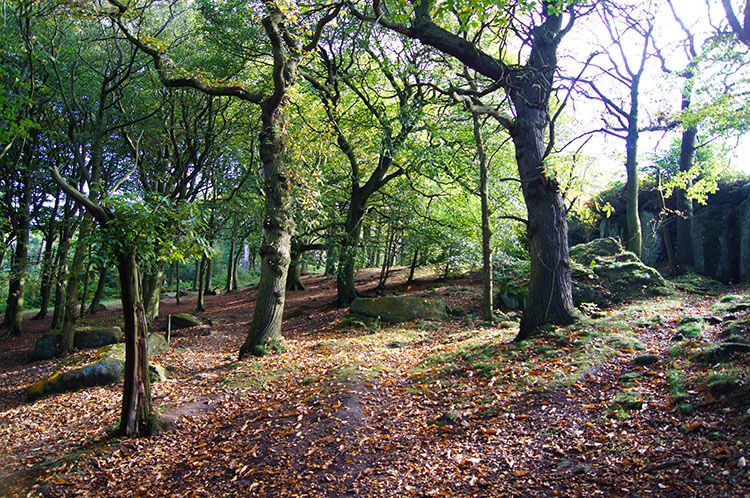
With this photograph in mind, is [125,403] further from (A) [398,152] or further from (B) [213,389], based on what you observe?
(A) [398,152]

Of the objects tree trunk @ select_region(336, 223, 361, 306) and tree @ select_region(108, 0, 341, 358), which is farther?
tree trunk @ select_region(336, 223, 361, 306)

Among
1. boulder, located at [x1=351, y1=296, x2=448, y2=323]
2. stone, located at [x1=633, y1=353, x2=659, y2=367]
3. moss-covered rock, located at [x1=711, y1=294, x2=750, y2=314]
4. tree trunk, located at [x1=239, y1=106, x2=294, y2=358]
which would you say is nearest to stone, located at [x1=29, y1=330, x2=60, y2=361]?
tree trunk, located at [x1=239, y1=106, x2=294, y2=358]

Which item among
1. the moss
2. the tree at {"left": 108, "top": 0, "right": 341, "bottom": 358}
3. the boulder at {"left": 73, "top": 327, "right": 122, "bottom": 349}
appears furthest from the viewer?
the boulder at {"left": 73, "top": 327, "right": 122, "bottom": 349}

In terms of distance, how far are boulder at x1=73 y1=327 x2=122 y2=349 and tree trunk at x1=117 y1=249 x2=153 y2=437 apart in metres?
8.45

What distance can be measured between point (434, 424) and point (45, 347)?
484 inches

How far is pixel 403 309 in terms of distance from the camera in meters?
12.5

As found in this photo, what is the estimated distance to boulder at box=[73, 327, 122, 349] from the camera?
13.0m

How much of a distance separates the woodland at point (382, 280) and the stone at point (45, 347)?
59 mm

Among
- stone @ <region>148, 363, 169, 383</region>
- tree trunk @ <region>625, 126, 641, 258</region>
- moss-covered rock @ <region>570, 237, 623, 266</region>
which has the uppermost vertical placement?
tree trunk @ <region>625, 126, 641, 258</region>

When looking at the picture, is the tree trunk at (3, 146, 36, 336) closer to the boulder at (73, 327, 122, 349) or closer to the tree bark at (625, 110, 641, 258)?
the boulder at (73, 327, 122, 349)

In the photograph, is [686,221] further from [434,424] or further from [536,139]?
[434,424]

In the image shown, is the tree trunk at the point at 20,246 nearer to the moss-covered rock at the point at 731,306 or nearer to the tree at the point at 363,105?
the tree at the point at 363,105

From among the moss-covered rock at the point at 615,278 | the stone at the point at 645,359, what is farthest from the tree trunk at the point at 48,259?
the moss-covered rock at the point at 615,278

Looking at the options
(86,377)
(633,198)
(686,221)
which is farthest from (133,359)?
(686,221)
